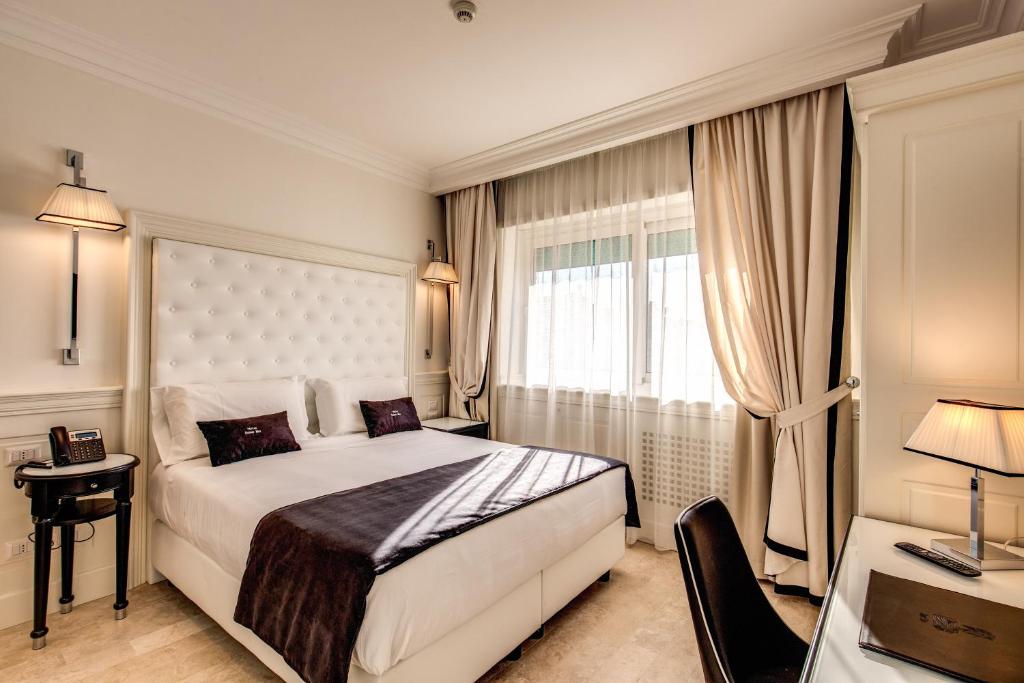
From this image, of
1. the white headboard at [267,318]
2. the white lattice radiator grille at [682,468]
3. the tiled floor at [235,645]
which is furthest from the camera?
the white lattice radiator grille at [682,468]

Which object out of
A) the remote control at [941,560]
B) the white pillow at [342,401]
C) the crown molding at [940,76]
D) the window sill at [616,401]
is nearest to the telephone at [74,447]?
the white pillow at [342,401]

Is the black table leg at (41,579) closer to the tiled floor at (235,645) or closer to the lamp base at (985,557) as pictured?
the tiled floor at (235,645)

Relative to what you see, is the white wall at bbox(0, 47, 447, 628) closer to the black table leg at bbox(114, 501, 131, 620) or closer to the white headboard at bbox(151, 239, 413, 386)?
the white headboard at bbox(151, 239, 413, 386)

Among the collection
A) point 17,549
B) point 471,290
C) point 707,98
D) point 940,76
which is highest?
point 707,98

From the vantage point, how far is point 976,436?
1434mm

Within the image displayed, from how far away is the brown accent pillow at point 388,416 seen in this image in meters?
3.39

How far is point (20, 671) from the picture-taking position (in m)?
1.98

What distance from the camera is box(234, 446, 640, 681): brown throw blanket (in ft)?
4.82

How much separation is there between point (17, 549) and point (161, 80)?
8.32 ft

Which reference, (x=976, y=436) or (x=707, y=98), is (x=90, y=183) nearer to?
(x=707, y=98)

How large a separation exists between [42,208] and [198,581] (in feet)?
6.54

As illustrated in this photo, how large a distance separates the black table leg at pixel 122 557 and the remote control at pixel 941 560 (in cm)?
318

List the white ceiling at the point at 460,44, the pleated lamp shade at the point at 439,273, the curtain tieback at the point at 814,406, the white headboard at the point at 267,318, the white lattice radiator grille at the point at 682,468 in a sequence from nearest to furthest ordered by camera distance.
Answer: the white ceiling at the point at 460,44, the curtain tieback at the point at 814,406, the white headboard at the point at 267,318, the white lattice radiator grille at the point at 682,468, the pleated lamp shade at the point at 439,273

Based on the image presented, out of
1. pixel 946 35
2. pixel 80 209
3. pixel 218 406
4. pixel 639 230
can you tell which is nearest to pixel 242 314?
pixel 218 406
